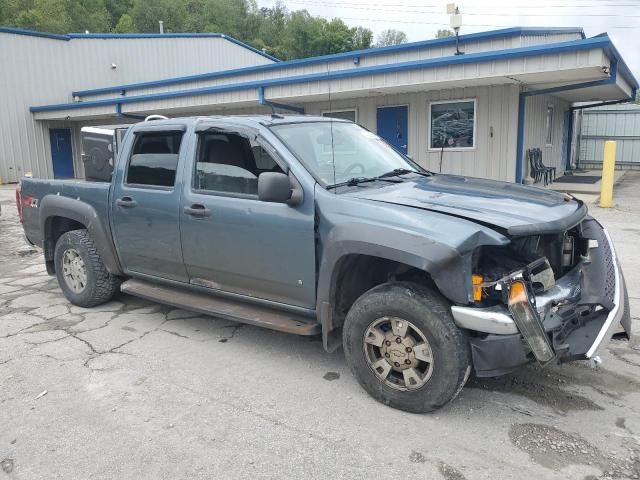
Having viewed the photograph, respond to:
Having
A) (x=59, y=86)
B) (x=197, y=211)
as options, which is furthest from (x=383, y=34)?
(x=197, y=211)

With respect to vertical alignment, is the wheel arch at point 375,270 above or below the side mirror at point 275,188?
below

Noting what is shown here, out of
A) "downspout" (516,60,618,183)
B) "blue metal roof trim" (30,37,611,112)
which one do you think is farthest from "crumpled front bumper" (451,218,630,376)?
"downspout" (516,60,618,183)

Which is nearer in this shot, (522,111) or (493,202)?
(493,202)

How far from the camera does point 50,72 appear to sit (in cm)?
2344

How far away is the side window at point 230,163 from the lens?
13.4 feet

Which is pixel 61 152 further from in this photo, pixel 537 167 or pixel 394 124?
pixel 537 167

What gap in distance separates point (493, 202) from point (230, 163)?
2.02 m

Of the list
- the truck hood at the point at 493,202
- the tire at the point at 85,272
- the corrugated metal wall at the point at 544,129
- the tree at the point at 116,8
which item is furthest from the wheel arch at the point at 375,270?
the tree at the point at 116,8

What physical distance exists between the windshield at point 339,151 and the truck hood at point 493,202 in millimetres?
303

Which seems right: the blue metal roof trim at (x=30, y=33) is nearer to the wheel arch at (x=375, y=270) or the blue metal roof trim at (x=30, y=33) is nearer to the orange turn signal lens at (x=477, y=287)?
the wheel arch at (x=375, y=270)

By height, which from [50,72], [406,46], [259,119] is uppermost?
[50,72]

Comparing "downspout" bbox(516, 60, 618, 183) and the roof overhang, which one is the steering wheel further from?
"downspout" bbox(516, 60, 618, 183)

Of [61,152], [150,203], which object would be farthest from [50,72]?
[150,203]

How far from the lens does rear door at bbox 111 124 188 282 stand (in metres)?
4.51
